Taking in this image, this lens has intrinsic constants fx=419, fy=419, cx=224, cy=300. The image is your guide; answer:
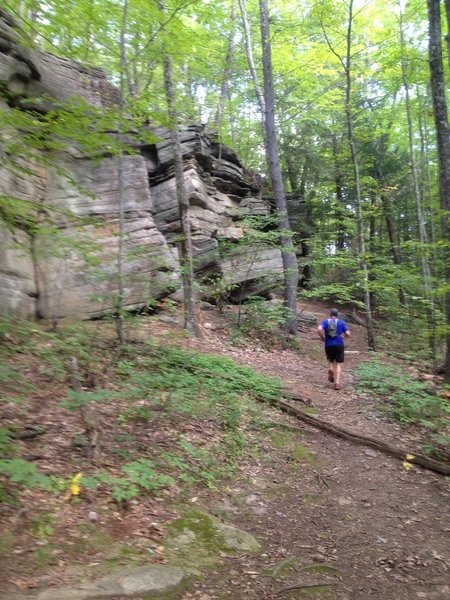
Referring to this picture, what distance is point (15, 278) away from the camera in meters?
8.50

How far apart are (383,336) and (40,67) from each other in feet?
50.6

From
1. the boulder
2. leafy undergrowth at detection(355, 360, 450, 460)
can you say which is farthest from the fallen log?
the boulder

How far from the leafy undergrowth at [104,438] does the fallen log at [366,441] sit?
53 cm

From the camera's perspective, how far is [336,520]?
4.76 metres

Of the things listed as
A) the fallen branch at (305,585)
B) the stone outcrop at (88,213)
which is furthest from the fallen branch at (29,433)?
the fallen branch at (305,585)

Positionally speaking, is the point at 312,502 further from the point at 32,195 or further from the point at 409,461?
the point at 32,195

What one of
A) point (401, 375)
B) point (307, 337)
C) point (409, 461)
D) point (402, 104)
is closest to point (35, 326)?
point (409, 461)

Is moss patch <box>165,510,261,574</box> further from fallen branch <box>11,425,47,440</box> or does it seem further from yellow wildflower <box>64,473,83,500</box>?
fallen branch <box>11,425,47,440</box>

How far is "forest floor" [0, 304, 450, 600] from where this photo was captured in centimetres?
353

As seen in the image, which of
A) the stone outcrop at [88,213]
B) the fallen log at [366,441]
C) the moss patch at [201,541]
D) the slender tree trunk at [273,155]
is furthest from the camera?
the slender tree trunk at [273,155]

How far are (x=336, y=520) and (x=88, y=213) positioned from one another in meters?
9.17

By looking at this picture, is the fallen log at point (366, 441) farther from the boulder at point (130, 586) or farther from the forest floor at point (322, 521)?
the boulder at point (130, 586)

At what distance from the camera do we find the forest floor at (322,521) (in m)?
3.53

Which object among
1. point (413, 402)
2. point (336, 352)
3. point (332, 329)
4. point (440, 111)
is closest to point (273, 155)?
point (440, 111)
